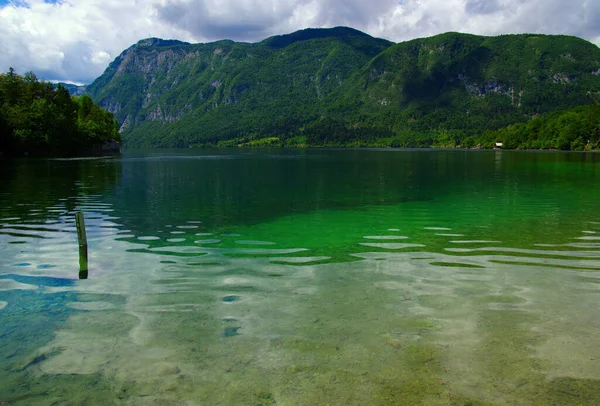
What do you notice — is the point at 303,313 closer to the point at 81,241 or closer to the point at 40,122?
the point at 81,241

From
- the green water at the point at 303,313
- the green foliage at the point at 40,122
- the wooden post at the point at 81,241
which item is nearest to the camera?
the green water at the point at 303,313

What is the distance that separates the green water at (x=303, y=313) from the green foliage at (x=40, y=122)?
102832mm

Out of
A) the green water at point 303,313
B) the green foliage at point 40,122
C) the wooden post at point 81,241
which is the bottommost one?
the green water at point 303,313

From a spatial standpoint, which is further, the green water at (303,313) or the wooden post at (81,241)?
the wooden post at (81,241)

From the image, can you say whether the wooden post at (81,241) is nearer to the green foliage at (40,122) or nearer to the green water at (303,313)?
the green water at (303,313)

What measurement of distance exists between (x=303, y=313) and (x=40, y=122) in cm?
12539

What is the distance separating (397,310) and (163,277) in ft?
25.6

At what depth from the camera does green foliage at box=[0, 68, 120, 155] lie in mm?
109562

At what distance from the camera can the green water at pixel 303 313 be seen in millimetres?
7621

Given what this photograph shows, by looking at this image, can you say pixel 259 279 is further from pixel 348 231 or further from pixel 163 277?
pixel 348 231

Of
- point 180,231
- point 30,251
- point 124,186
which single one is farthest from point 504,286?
point 124,186

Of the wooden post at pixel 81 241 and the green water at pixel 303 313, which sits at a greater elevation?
the wooden post at pixel 81 241

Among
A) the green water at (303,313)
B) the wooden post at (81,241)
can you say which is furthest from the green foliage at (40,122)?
the wooden post at (81,241)

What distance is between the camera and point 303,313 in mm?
11047
